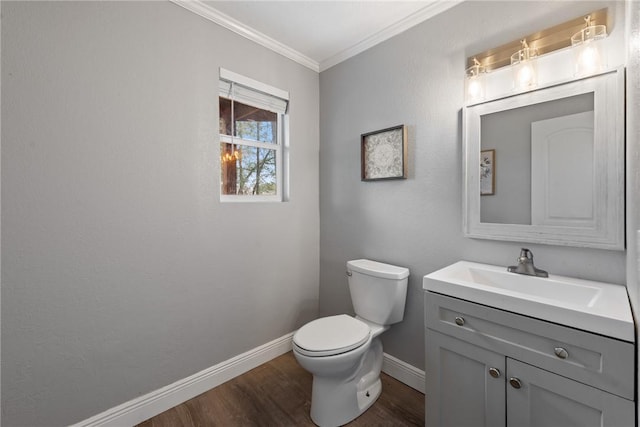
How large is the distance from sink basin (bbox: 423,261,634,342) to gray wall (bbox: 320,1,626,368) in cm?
14

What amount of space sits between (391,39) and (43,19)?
190 centimetres

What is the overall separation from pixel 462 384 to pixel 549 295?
563mm

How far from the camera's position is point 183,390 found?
5.58 feet

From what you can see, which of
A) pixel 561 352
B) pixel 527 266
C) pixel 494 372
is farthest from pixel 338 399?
pixel 527 266

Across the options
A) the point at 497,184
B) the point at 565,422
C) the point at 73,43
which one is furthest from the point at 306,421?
the point at 73,43

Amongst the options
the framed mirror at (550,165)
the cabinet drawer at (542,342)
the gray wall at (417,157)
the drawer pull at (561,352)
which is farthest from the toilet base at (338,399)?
the framed mirror at (550,165)

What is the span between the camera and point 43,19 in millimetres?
1244

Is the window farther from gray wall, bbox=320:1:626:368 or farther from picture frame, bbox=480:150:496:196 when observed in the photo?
picture frame, bbox=480:150:496:196

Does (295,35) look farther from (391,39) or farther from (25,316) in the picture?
(25,316)

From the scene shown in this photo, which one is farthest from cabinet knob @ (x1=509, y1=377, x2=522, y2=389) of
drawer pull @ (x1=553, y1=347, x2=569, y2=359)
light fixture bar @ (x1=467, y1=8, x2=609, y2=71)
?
light fixture bar @ (x1=467, y1=8, x2=609, y2=71)

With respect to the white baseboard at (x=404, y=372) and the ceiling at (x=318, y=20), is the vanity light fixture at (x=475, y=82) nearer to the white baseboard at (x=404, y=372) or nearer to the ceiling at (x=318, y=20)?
the ceiling at (x=318, y=20)

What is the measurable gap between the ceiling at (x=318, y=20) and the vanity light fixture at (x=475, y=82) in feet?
1.40

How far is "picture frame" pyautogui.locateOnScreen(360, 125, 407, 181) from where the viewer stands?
6.11 ft

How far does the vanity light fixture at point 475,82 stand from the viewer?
1.52 m
